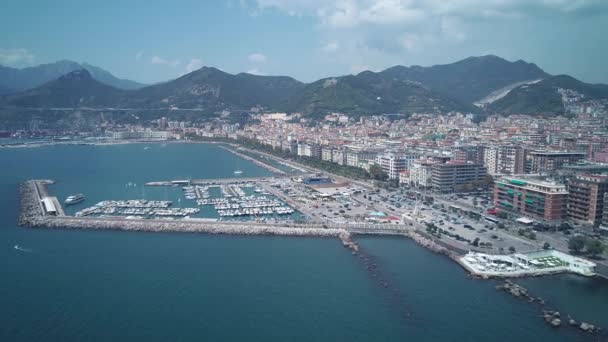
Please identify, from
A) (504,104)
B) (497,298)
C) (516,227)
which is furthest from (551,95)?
(497,298)

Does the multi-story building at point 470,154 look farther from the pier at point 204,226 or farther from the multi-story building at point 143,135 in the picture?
the multi-story building at point 143,135

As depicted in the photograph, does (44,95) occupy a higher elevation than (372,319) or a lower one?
higher

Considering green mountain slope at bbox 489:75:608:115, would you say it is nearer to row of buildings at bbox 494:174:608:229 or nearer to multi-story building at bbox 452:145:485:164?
multi-story building at bbox 452:145:485:164

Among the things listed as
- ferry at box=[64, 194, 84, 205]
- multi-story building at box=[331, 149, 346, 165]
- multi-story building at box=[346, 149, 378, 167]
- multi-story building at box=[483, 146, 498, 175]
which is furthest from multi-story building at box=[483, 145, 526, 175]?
ferry at box=[64, 194, 84, 205]

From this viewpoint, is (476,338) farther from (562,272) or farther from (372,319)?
→ (562,272)

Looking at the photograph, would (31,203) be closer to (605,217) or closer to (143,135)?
(605,217)

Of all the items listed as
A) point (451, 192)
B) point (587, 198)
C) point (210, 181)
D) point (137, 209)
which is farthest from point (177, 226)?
point (587, 198)

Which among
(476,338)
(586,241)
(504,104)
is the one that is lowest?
(476,338)
